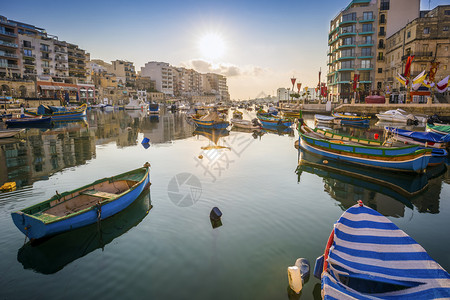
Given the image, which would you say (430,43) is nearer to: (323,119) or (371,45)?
(371,45)

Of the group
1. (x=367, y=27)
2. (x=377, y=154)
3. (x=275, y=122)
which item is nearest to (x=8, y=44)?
(x=275, y=122)

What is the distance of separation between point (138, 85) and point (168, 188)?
134184mm

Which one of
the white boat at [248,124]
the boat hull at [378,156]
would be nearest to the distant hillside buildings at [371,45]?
the white boat at [248,124]

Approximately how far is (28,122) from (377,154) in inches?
1897

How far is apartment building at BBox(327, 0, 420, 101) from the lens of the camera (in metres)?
68.4

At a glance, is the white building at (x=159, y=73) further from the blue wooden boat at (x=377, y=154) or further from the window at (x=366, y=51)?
the blue wooden boat at (x=377, y=154)

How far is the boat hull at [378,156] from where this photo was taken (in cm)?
1747

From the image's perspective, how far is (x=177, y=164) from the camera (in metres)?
21.1

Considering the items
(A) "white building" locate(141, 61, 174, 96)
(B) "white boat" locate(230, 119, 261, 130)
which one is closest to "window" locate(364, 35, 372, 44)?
(B) "white boat" locate(230, 119, 261, 130)

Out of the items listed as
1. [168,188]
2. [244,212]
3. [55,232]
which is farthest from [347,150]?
[55,232]

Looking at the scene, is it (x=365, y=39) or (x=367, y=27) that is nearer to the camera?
(x=367, y=27)

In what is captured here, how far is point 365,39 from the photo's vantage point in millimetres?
71125

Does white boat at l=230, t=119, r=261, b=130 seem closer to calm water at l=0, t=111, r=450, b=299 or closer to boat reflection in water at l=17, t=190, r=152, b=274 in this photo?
calm water at l=0, t=111, r=450, b=299

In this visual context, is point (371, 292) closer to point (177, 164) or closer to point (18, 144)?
point (177, 164)
